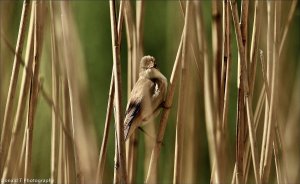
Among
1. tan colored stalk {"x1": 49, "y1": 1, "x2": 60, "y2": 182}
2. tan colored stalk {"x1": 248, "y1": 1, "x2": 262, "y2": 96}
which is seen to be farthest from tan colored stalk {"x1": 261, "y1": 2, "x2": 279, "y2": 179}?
tan colored stalk {"x1": 49, "y1": 1, "x2": 60, "y2": 182}

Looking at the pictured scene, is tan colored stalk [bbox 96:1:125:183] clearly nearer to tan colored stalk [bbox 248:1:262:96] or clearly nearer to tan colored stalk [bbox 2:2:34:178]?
tan colored stalk [bbox 2:2:34:178]

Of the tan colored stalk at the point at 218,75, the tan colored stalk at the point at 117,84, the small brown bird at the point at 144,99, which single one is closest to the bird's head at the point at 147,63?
the small brown bird at the point at 144,99

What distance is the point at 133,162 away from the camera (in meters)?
1.59

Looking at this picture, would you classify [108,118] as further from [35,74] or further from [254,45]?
[254,45]

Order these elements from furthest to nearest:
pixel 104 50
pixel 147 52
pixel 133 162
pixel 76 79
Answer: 1. pixel 104 50
2. pixel 147 52
3. pixel 133 162
4. pixel 76 79

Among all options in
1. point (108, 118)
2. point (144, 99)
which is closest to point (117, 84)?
point (108, 118)

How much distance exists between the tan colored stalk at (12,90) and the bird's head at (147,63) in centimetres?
62

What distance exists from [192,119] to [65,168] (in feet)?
1.24

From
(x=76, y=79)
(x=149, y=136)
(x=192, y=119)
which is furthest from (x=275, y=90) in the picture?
(x=76, y=79)

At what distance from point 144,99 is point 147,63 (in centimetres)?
19

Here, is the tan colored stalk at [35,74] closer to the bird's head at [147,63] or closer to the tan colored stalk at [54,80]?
the tan colored stalk at [54,80]

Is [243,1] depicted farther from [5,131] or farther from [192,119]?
[5,131]

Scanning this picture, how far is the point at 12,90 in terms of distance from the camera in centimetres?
141

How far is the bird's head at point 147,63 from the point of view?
6.34 ft
